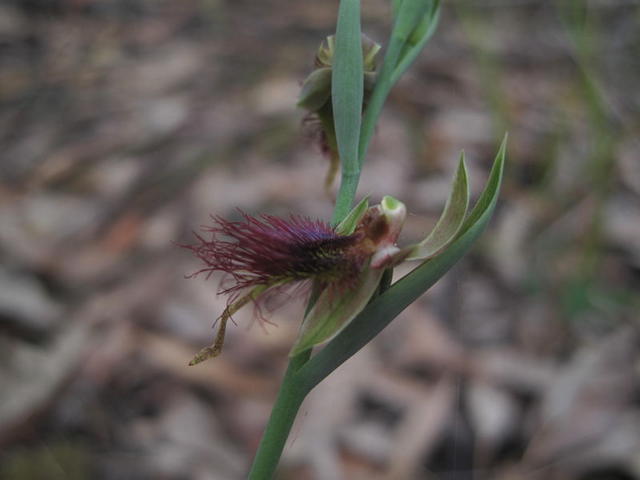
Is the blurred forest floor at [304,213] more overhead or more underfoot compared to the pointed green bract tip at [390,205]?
more overhead

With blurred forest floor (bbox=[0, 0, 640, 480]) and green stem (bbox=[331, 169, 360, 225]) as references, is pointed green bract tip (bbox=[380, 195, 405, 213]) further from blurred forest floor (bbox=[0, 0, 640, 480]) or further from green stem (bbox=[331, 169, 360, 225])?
blurred forest floor (bbox=[0, 0, 640, 480])

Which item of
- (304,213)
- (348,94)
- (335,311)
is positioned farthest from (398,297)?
(304,213)

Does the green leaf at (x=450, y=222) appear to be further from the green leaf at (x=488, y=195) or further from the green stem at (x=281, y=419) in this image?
the green stem at (x=281, y=419)

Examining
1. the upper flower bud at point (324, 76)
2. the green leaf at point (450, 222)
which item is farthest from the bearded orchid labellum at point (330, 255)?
the upper flower bud at point (324, 76)

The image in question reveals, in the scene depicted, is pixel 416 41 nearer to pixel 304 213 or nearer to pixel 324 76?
pixel 324 76

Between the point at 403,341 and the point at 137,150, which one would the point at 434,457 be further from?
the point at 137,150

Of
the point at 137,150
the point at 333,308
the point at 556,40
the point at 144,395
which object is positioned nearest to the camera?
the point at 333,308

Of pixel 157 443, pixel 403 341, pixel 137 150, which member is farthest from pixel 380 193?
pixel 157 443
